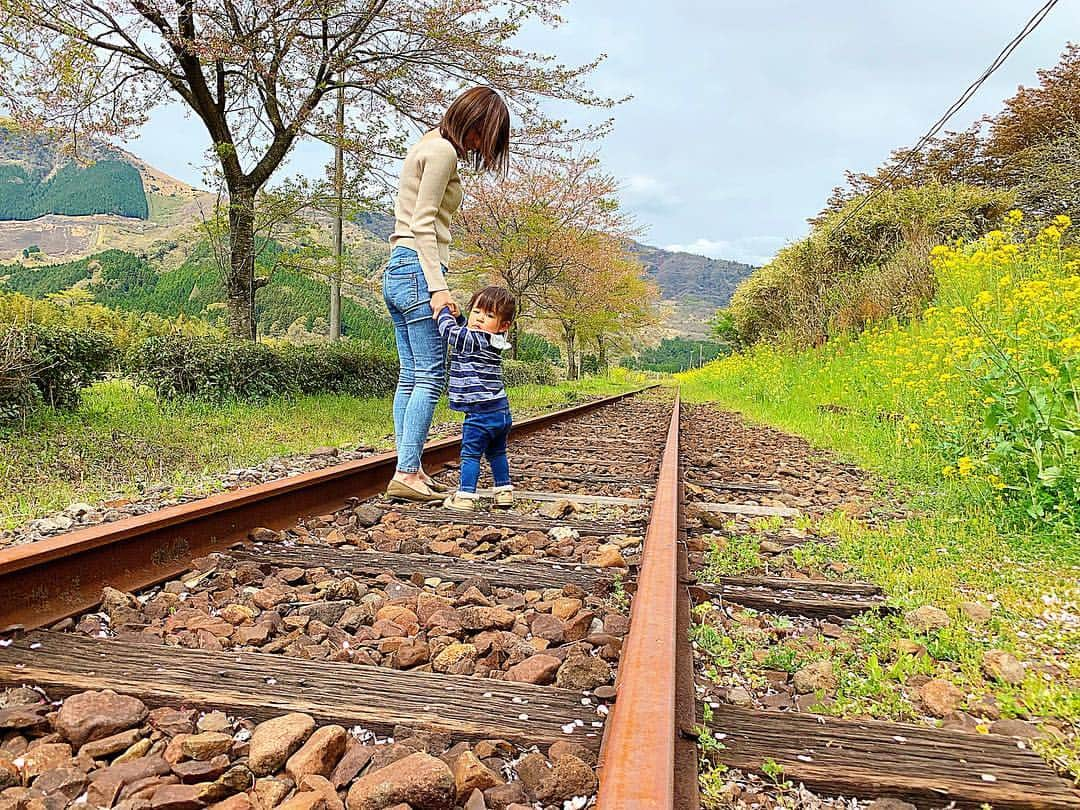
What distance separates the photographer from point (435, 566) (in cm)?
241

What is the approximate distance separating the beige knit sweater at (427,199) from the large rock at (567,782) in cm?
261

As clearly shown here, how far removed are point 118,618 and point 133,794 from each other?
871mm

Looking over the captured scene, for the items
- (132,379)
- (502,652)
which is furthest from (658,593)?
(132,379)

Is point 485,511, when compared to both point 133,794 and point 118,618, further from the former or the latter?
point 133,794

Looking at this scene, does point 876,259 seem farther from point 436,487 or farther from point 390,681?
point 390,681

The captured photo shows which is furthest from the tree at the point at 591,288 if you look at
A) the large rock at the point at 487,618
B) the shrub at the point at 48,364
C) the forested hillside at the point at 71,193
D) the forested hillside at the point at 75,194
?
the forested hillside at the point at 75,194

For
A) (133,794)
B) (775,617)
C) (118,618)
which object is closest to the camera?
(133,794)

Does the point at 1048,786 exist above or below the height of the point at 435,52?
below

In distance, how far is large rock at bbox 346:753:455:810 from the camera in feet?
3.51

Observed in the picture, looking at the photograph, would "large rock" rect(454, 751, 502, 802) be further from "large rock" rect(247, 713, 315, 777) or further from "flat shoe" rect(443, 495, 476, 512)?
"flat shoe" rect(443, 495, 476, 512)

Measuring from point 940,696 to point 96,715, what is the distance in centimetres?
168

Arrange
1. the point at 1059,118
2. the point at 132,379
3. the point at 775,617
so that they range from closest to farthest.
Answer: the point at 775,617, the point at 132,379, the point at 1059,118

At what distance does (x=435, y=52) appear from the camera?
9.27m

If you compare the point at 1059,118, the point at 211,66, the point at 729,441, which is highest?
the point at 1059,118
